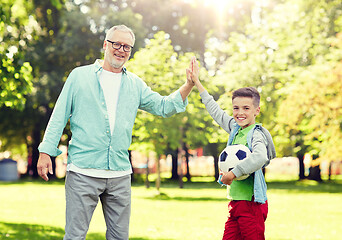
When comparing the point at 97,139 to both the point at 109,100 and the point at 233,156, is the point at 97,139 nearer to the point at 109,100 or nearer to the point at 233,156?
the point at 109,100

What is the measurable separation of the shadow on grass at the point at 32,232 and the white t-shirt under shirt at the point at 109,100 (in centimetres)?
557

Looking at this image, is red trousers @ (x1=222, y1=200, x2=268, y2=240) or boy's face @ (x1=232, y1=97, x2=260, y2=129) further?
boy's face @ (x1=232, y1=97, x2=260, y2=129)

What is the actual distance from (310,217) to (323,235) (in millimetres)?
4434

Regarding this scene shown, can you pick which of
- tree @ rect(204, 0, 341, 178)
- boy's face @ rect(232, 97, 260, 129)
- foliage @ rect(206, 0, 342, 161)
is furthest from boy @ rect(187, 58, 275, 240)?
tree @ rect(204, 0, 341, 178)

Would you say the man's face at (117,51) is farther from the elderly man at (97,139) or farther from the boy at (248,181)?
the boy at (248,181)

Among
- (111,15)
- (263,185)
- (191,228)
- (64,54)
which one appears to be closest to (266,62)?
(111,15)

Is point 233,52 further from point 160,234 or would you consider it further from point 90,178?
point 90,178

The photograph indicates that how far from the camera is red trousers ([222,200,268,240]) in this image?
4.91m

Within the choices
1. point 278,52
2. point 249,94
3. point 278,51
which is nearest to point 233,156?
point 249,94

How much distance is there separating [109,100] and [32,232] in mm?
6877

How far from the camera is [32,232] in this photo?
35.0 feet

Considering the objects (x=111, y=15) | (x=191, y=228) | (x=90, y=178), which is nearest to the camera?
(x=90, y=178)

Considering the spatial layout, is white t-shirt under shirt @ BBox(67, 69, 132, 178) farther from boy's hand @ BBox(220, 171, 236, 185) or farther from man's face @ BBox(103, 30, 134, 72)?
boy's hand @ BBox(220, 171, 236, 185)

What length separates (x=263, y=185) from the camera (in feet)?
16.3
